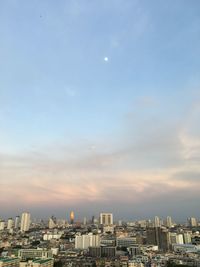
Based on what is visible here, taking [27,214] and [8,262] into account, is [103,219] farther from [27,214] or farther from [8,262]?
[8,262]

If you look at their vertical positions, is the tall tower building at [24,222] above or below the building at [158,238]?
above

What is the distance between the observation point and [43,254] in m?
16.5

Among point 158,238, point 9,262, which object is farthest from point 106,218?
point 9,262

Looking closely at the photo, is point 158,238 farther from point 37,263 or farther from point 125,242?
point 37,263

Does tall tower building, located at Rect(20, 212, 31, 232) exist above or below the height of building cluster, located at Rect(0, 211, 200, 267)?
above

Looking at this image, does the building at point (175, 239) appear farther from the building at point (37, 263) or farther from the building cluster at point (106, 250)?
the building at point (37, 263)

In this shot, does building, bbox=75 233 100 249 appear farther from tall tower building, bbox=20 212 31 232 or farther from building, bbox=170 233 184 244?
tall tower building, bbox=20 212 31 232

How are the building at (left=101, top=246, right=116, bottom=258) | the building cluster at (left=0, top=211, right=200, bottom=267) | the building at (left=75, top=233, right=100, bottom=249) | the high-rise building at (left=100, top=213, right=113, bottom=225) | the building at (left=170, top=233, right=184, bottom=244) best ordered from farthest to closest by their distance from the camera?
the high-rise building at (left=100, top=213, right=113, bottom=225)
the building at (left=170, top=233, right=184, bottom=244)
the building at (left=75, top=233, right=100, bottom=249)
the building at (left=101, top=246, right=116, bottom=258)
the building cluster at (left=0, top=211, right=200, bottom=267)

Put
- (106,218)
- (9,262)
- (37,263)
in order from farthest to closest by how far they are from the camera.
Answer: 1. (106,218)
2. (9,262)
3. (37,263)

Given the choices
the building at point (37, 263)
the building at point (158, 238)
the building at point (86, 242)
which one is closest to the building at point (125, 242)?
the building at point (158, 238)

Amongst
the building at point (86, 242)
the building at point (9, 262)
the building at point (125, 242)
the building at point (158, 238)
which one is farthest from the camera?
the building at point (125, 242)

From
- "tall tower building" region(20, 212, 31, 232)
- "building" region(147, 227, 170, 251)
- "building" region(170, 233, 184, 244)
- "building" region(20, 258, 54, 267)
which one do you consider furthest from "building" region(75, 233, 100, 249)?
"tall tower building" region(20, 212, 31, 232)

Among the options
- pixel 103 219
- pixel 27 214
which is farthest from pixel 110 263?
pixel 103 219

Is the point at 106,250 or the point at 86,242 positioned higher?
the point at 86,242
